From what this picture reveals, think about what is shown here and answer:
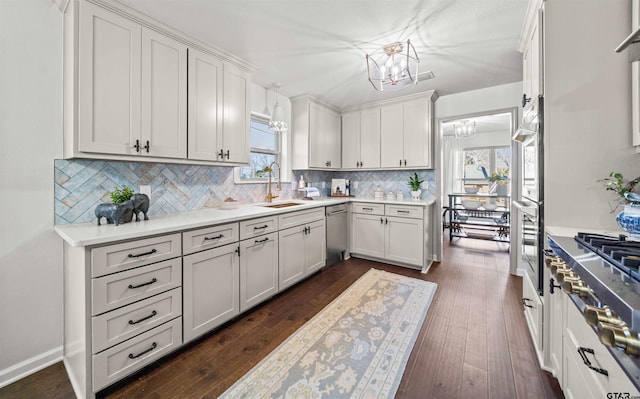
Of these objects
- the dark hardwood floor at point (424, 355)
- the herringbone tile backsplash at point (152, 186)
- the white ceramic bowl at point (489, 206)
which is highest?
the herringbone tile backsplash at point (152, 186)

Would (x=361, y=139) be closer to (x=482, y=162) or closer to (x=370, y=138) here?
(x=370, y=138)

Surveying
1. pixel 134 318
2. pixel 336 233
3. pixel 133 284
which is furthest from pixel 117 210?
pixel 336 233

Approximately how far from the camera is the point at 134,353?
152 cm

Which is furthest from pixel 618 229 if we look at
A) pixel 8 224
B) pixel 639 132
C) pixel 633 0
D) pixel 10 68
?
pixel 10 68

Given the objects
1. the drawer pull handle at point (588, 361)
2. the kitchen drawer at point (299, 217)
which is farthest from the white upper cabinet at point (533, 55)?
the kitchen drawer at point (299, 217)

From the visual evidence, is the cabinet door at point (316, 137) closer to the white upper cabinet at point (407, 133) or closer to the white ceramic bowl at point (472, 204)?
the white upper cabinet at point (407, 133)

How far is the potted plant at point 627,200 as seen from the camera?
1.14 meters

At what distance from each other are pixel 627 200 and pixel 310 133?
319 cm

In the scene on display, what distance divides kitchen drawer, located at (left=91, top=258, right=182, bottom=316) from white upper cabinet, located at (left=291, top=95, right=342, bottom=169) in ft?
7.96

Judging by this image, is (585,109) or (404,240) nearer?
(585,109)

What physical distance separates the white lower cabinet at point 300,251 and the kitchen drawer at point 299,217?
0.15 feet

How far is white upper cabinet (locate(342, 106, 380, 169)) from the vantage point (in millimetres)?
4020

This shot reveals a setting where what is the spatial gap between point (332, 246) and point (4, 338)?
9.67 ft

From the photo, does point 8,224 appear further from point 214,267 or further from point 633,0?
point 633,0
